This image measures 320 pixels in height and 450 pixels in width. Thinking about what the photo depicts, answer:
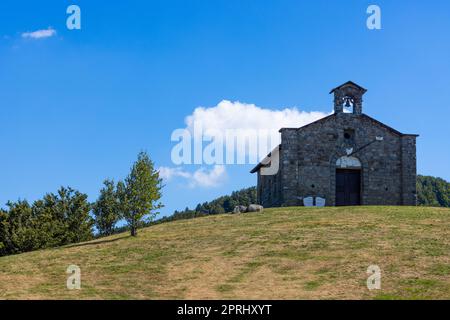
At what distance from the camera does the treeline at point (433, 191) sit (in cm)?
11114

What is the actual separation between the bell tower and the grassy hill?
47.1 feet

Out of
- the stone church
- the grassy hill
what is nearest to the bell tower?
the stone church

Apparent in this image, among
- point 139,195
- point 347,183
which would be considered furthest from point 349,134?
point 139,195

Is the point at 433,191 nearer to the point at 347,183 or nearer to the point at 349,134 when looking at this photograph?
the point at 349,134

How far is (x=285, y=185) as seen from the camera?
45.7 metres

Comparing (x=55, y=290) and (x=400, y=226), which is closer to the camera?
(x=55, y=290)

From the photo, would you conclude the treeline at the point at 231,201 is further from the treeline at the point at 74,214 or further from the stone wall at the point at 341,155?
the stone wall at the point at 341,155

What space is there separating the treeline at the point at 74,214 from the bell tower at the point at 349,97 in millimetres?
18946

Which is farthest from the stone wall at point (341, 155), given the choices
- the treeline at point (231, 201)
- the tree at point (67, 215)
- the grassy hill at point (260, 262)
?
the treeline at point (231, 201)

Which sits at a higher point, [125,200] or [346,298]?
[125,200]

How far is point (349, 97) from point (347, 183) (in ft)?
23.6
